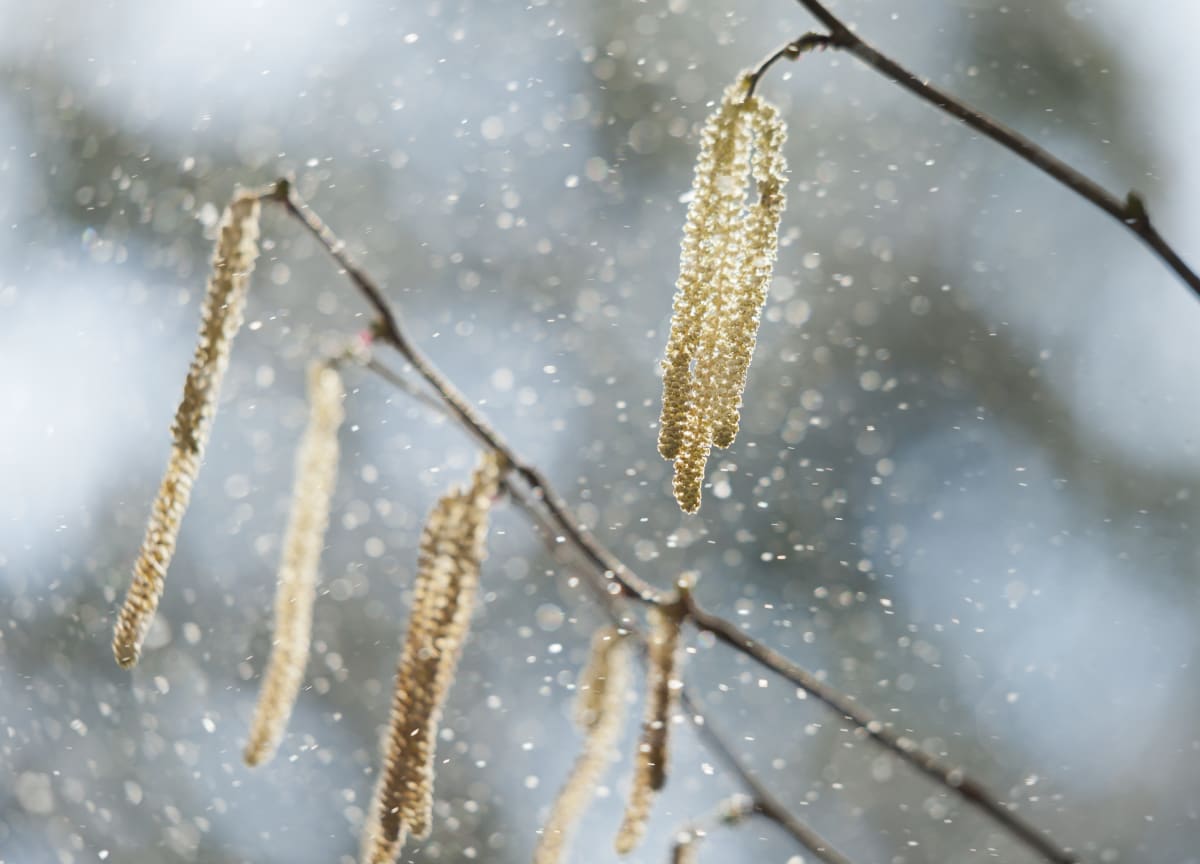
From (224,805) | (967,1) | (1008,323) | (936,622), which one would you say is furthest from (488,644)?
(967,1)

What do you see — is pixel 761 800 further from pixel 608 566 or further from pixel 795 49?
pixel 795 49

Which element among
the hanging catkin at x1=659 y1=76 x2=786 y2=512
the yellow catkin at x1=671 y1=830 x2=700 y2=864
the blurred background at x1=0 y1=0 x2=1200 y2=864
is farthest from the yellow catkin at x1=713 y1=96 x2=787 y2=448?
the blurred background at x1=0 y1=0 x2=1200 y2=864

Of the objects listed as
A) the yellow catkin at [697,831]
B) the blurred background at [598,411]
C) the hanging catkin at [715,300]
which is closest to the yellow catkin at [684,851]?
the yellow catkin at [697,831]

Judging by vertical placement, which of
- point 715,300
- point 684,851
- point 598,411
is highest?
point 598,411

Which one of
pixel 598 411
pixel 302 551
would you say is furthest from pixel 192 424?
pixel 598 411

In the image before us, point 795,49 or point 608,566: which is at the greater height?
point 795,49

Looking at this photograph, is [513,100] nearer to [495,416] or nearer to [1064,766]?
[495,416]
